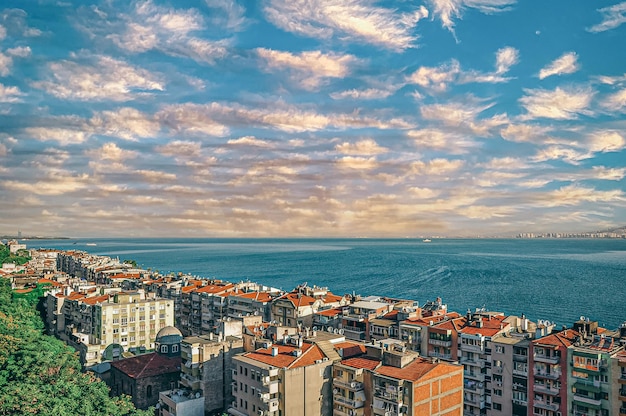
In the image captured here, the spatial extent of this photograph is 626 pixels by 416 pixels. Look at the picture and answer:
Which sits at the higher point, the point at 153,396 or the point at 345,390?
the point at 345,390

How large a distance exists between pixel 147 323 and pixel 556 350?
194 ft

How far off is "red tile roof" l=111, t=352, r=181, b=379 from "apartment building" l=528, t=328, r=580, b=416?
38.0 metres

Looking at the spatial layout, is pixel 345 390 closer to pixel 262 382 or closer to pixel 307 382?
pixel 307 382

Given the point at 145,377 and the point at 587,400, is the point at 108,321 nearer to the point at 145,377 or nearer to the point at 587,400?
the point at 145,377

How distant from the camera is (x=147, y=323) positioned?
8300cm

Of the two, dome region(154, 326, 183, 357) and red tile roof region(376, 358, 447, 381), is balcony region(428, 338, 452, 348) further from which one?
dome region(154, 326, 183, 357)

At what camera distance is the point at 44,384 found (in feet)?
Result: 161

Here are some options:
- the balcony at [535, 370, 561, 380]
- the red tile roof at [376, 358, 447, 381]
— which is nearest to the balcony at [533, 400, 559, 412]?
the balcony at [535, 370, 561, 380]

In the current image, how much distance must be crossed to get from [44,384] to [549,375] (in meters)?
47.3

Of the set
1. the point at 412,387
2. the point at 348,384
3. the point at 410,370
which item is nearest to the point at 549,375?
the point at 410,370

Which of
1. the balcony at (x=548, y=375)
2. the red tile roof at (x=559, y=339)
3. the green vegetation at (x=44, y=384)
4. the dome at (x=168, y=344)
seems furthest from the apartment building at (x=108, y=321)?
the red tile roof at (x=559, y=339)

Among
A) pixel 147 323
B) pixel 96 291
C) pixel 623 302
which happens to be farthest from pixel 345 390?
pixel 623 302

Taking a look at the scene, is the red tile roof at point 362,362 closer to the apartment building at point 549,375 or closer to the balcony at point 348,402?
the balcony at point 348,402

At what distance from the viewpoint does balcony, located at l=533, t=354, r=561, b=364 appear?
49.6m
